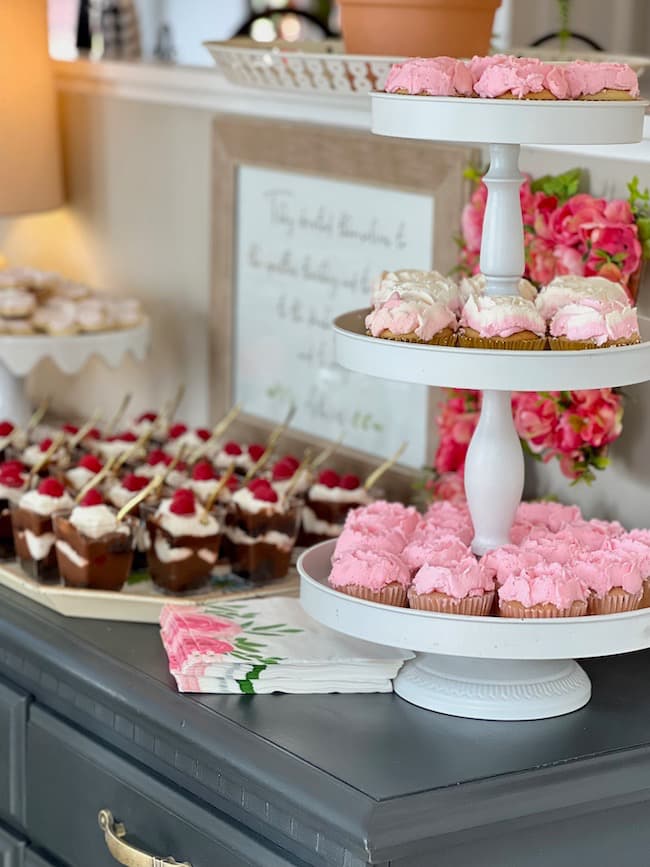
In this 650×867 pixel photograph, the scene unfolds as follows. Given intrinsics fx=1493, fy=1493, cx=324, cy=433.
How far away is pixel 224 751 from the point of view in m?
1.21

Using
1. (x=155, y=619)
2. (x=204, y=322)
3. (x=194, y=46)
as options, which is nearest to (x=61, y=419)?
(x=204, y=322)

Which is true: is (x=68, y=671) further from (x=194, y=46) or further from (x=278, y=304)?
(x=194, y=46)

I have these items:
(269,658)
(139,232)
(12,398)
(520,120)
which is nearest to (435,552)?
(269,658)

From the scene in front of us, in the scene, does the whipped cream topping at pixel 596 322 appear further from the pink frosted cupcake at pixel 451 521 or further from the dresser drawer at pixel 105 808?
the dresser drawer at pixel 105 808

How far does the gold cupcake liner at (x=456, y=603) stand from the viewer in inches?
47.5

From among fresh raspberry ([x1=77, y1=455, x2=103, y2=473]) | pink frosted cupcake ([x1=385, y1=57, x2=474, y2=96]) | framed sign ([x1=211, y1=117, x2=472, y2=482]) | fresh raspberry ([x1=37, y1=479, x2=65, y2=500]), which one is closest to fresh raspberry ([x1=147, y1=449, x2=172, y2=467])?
fresh raspberry ([x1=77, y1=455, x2=103, y2=473])

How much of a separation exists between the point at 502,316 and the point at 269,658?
371 millimetres

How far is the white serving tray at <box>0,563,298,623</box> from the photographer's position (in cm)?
151

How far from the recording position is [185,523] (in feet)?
5.12

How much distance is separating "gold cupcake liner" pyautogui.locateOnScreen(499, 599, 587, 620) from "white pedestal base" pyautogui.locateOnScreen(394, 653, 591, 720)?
94mm

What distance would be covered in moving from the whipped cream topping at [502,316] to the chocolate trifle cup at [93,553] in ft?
1.73

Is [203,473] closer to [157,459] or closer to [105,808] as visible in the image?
[157,459]

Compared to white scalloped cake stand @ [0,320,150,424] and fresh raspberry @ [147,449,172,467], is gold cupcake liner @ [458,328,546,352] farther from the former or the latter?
white scalloped cake stand @ [0,320,150,424]

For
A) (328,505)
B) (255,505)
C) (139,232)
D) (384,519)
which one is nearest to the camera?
(384,519)
